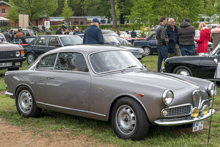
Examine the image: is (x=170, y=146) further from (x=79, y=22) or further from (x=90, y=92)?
(x=79, y=22)

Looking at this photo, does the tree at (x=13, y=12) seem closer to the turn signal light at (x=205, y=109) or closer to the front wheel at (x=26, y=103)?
the front wheel at (x=26, y=103)

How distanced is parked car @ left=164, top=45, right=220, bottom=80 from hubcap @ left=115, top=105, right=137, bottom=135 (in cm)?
518

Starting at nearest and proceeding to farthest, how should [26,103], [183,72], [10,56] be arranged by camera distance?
[26,103] < [183,72] < [10,56]

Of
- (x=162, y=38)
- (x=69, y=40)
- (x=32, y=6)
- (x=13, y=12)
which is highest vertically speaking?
(x=32, y=6)

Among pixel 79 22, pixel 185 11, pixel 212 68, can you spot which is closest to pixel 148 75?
pixel 212 68

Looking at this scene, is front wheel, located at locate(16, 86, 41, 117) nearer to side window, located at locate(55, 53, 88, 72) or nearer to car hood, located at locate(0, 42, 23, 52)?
side window, located at locate(55, 53, 88, 72)

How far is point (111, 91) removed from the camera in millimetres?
5285

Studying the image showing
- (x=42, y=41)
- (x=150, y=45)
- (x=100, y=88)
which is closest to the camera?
(x=100, y=88)

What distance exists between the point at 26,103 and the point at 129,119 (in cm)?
264

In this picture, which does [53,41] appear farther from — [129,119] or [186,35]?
[129,119]

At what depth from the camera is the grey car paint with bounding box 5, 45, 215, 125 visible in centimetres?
492

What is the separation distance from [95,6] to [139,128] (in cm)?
7552

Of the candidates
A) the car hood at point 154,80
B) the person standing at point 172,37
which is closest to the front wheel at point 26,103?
the car hood at point 154,80

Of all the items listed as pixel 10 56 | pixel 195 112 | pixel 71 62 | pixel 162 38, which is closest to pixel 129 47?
pixel 162 38
